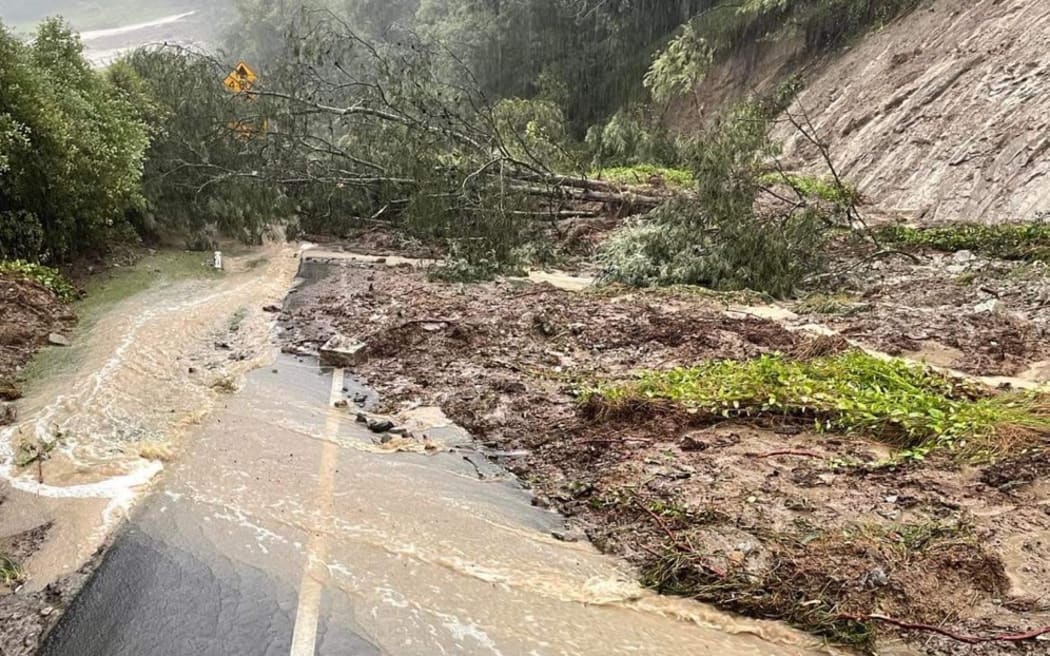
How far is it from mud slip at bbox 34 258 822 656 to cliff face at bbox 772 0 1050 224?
8.98 metres

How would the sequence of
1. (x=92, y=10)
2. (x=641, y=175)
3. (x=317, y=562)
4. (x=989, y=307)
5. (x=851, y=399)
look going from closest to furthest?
(x=317, y=562), (x=851, y=399), (x=989, y=307), (x=641, y=175), (x=92, y=10)

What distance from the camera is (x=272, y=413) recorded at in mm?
7031

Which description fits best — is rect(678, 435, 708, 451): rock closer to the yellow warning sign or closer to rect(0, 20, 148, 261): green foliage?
rect(0, 20, 148, 261): green foliage

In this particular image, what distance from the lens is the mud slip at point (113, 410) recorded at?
502cm

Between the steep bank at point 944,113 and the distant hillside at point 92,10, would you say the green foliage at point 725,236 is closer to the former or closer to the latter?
the steep bank at point 944,113

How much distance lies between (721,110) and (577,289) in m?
11.6

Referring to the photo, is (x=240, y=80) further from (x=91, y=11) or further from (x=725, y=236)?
(x=91, y=11)

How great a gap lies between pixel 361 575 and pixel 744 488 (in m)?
2.58

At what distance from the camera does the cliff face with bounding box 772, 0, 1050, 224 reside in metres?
11.0

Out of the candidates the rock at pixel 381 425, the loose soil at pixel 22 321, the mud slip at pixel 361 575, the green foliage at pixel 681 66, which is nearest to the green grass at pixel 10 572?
the mud slip at pixel 361 575

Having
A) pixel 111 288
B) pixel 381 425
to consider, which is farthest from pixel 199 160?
pixel 381 425

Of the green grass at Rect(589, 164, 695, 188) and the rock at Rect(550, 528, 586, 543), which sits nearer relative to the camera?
the rock at Rect(550, 528, 586, 543)

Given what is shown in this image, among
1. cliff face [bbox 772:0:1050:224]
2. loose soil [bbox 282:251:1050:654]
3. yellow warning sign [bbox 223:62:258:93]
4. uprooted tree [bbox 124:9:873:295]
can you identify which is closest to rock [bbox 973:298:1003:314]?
loose soil [bbox 282:251:1050:654]

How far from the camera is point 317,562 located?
476 centimetres
